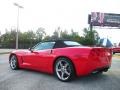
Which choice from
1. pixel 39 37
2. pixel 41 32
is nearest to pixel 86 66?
pixel 39 37

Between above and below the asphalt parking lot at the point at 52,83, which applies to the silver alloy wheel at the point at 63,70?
above

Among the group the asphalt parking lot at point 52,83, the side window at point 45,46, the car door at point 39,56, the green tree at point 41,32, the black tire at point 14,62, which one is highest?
the green tree at point 41,32

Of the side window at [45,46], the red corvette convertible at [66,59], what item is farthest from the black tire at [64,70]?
the side window at [45,46]

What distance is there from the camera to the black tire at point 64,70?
7.09m

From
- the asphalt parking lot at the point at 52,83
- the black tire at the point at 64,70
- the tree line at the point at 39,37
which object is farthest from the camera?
the tree line at the point at 39,37

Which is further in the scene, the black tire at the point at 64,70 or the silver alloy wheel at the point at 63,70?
the silver alloy wheel at the point at 63,70

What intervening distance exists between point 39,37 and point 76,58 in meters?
82.8

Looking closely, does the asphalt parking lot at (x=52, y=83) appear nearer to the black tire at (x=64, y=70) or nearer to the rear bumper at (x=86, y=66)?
the black tire at (x=64, y=70)

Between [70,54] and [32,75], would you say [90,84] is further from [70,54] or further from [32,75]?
[32,75]

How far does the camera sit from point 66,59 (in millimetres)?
7230

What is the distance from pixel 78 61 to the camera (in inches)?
272

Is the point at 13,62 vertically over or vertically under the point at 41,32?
under

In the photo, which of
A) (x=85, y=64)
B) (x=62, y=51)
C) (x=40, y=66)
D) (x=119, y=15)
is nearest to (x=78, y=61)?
(x=85, y=64)

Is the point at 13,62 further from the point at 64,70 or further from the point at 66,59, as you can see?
the point at 66,59
